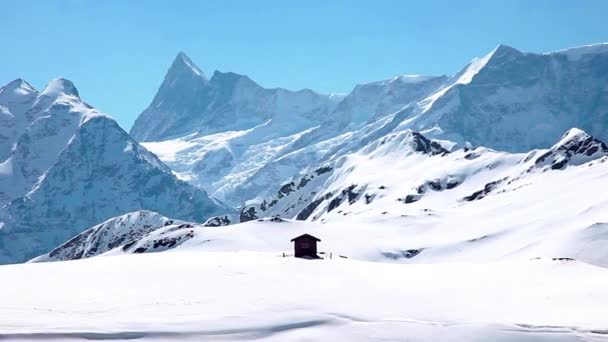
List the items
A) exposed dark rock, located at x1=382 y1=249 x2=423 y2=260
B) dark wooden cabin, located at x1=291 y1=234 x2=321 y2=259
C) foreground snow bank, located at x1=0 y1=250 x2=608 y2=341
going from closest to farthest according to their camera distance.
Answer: foreground snow bank, located at x1=0 y1=250 x2=608 y2=341 → dark wooden cabin, located at x1=291 y1=234 x2=321 y2=259 → exposed dark rock, located at x1=382 y1=249 x2=423 y2=260

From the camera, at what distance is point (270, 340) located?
33250mm

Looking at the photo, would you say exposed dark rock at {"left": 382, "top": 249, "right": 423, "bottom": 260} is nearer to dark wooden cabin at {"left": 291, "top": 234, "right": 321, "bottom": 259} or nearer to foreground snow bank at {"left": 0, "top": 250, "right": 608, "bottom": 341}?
dark wooden cabin at {"left": 291, "top": 234, "right": 321, "bottom": 259}

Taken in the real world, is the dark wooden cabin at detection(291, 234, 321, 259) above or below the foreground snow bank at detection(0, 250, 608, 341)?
above

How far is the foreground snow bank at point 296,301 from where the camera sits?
3434 cm

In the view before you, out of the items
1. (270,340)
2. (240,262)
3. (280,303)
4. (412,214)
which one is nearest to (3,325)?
(270,340)

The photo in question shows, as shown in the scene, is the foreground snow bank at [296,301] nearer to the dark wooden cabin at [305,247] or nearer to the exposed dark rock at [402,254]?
the dark wooden cabin at [305,247]

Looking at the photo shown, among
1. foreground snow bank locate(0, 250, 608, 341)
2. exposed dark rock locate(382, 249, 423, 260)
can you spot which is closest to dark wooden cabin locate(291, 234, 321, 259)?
foreground snow bank locate(0, 250, 608, 341)

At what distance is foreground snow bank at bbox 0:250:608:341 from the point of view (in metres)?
34.3

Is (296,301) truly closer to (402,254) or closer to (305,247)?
(305,247)

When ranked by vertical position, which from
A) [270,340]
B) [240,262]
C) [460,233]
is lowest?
[270,340]

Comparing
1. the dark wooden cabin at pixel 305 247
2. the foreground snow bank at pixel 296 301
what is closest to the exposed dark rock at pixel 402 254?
the dark wooden cabin at pixel 305 247

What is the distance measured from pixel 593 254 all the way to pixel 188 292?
227ft

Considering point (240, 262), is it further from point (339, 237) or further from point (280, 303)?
point (339, 237)

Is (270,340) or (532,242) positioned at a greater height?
(532,242)
